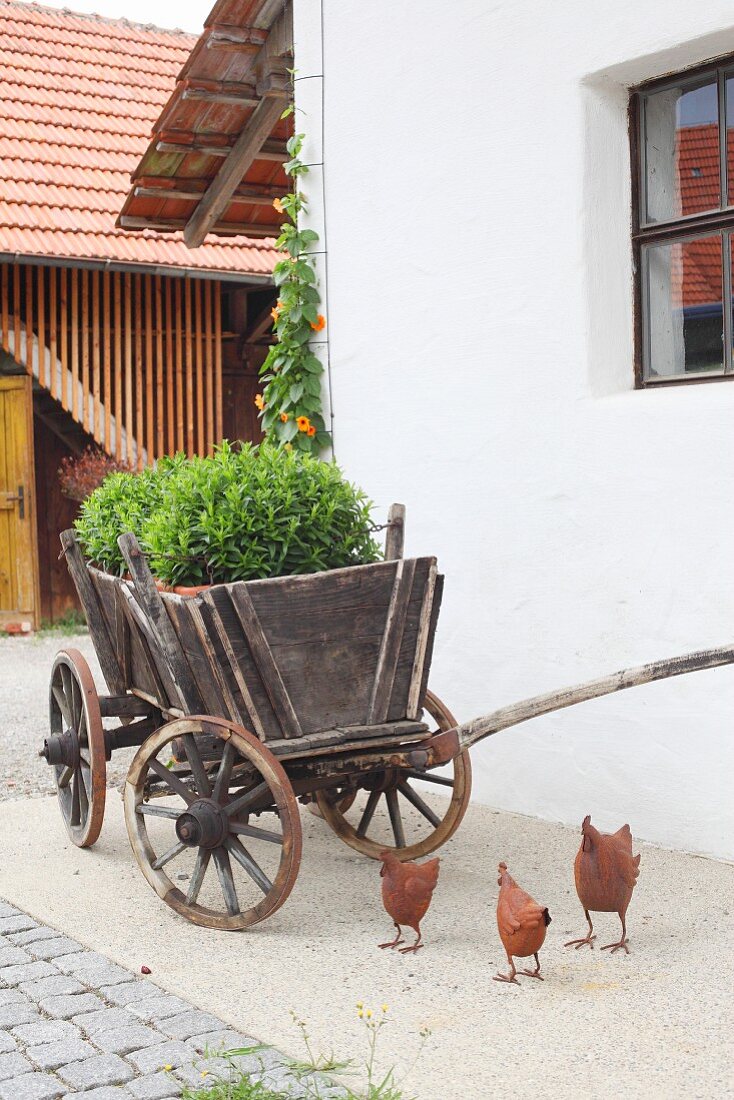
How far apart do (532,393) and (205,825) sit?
225 centimetres

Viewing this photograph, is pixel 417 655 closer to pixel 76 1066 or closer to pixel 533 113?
pixel 76 1066

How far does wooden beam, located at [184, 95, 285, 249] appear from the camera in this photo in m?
6.89

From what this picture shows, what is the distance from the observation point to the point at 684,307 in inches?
188

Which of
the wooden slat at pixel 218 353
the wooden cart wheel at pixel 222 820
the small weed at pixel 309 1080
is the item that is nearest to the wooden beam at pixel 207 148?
the wooden cart wheel at pixel 222 820

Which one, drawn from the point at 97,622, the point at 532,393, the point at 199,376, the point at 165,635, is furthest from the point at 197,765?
the point at 199,376

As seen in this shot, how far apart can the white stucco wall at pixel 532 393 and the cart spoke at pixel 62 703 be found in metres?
1.61

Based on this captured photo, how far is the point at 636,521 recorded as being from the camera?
4.68 metres

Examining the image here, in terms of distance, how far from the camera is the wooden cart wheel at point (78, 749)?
4.52 metres

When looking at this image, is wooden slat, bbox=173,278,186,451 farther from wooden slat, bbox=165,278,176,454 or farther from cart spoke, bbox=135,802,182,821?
cart spoke, bbox=135,802,182,821

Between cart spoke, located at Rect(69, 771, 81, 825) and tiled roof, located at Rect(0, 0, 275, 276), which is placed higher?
tiled roof, located at Rect(0, 0, 275, 276)

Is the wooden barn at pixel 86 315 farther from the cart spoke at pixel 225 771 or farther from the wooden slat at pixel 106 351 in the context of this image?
the cart spoke at pixel 225 771

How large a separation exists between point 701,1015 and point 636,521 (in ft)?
6.54

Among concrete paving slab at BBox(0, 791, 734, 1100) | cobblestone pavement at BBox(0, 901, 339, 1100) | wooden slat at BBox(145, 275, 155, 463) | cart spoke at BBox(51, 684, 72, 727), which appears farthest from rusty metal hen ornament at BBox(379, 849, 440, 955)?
wooden slat at BBox(145, 275, 155, 463)

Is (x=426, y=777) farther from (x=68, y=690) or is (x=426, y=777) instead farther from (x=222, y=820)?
(x=68, y=690)
